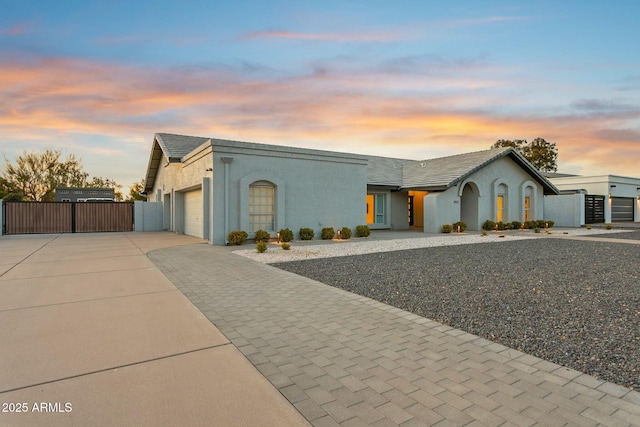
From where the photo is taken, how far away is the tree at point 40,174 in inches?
1553

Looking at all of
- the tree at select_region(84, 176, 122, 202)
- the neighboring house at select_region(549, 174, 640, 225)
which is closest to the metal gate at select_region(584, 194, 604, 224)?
the neighboring house at select_region(549, 174, 640, 225)

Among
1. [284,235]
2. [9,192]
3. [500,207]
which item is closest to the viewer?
[284,235]

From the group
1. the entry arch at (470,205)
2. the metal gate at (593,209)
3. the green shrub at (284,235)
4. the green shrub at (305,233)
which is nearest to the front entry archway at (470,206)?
the entry arch at (470,205)

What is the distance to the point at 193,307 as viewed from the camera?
5445 mm

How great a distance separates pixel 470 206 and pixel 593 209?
15806mm

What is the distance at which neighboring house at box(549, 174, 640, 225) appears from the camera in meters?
29.0

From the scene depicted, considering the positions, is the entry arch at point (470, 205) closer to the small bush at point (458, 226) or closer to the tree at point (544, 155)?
the small bush at point (458, 226)

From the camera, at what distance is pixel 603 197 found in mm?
31781

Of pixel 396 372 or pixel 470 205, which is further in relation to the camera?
pixel 470 205

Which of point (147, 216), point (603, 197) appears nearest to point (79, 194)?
point (147, 216)

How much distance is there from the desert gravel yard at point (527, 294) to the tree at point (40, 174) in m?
45.6

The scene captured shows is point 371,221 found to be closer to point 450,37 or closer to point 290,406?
point 450,37

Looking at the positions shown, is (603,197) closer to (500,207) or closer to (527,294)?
(500,207)

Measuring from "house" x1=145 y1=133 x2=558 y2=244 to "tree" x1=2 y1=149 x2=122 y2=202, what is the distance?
21092mm
